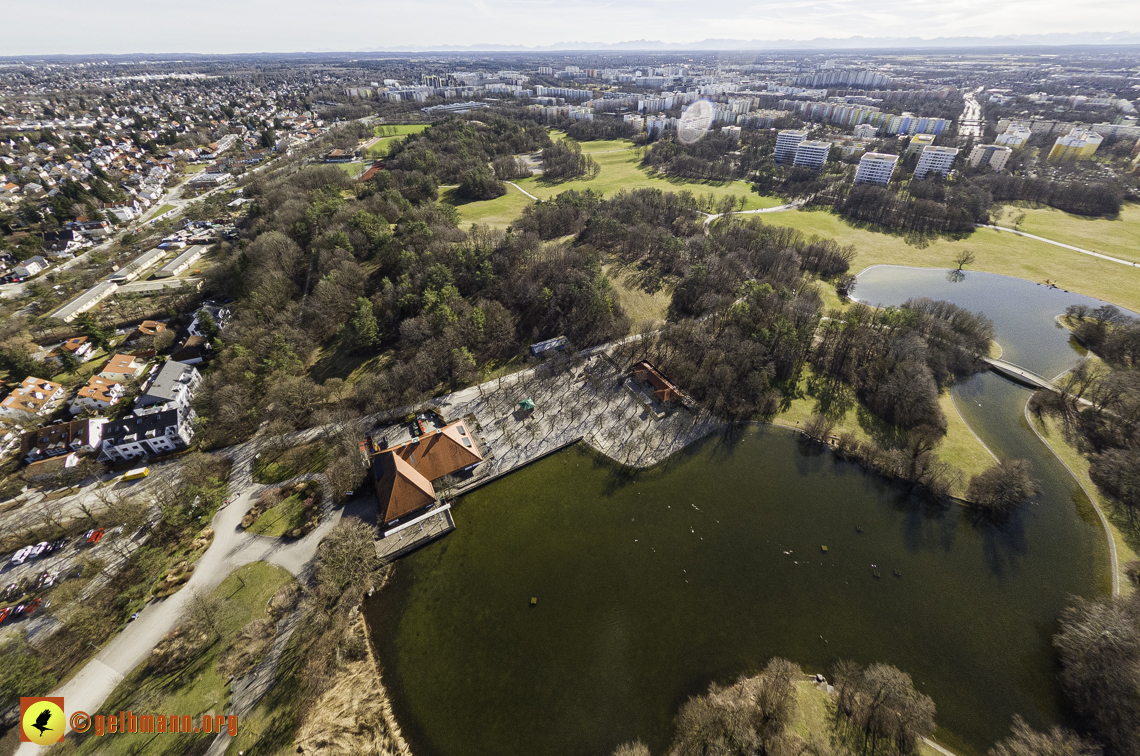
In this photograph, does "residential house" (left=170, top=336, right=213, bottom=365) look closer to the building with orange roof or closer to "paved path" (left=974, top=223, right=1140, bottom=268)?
the building with orange roof

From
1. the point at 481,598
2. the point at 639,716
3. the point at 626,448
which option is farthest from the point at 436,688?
the point at 626,448

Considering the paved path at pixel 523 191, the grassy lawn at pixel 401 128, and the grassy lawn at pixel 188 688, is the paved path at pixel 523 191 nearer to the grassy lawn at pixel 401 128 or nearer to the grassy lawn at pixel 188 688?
the grassy lawn at pixel 401 128

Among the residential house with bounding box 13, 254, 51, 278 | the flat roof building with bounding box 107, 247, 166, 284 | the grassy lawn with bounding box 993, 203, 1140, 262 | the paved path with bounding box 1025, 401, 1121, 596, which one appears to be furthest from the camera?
the grassy lawn with bounding box 993, 203, 1140, 262

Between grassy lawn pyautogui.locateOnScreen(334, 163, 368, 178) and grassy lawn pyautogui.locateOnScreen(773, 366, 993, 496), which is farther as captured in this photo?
grassy lawn pyautogui.locateOnScreen(334, 163, 368, 178)

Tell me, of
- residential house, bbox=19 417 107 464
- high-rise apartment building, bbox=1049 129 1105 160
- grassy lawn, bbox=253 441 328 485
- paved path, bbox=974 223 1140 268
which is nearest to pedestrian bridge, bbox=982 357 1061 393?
paved path, bbox=974 223 1140 268

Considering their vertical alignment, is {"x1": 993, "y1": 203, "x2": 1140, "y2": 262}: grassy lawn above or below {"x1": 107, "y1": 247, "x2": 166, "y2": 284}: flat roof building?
below

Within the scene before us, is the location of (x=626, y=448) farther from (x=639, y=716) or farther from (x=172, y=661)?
(x=172, y=661)
